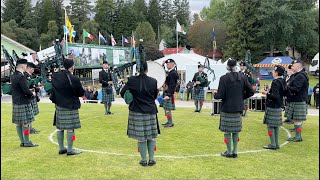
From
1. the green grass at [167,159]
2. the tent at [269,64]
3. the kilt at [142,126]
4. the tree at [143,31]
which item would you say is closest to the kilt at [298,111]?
the green grass at [167,159]

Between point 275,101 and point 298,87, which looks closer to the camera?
point 275,101

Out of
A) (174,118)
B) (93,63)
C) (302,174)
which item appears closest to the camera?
(302,174)

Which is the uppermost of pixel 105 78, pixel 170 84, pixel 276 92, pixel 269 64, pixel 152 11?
pixel 152 11

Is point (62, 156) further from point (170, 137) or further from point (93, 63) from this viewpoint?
point (93, 63)

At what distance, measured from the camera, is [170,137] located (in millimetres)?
8180

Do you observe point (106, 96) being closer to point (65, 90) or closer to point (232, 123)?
point (65, 90)

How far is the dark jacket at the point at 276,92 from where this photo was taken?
673 cm

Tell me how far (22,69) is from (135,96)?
2708 millimetres

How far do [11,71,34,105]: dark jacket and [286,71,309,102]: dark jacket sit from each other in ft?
17.8

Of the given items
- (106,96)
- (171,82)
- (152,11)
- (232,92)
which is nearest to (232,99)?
(232,92)

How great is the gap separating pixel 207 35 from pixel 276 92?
159ft

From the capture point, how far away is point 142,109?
5.73 m

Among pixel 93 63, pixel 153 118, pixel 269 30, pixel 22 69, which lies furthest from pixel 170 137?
pixel 269 30

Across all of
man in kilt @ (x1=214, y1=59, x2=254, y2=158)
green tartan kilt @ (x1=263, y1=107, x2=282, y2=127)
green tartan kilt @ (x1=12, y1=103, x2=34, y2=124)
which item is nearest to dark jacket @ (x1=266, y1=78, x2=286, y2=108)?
green tartan kilt @ (x1=263, y1=107, x2=282, y2=127)
